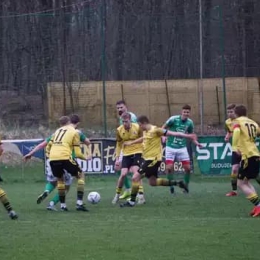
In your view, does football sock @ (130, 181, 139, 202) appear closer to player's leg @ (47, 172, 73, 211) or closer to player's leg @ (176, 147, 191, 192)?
player's leg @ (47, 172, 73, 211)

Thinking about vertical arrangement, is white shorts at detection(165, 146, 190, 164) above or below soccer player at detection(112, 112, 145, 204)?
below

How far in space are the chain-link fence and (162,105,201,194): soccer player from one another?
8077 millimetres

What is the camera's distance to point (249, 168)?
15.2 metres

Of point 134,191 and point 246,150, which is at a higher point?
point 246,150

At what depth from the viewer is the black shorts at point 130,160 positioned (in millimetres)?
18250

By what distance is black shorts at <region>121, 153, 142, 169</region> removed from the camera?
59.9 feet

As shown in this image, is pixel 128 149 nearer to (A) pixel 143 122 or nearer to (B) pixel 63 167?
(A) pixel 143 122

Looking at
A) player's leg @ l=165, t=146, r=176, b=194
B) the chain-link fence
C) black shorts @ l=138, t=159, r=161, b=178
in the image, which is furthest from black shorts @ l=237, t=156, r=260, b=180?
the chain-link fence

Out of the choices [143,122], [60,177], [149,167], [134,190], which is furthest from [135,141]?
[60,177]

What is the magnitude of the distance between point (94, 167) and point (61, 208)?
29.3 feet

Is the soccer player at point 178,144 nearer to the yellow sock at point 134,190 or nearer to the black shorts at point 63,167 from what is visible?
the yellow sock at point 134,190

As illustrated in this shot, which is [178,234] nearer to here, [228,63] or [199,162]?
[199,162]

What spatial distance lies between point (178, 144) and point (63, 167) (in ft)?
15.7

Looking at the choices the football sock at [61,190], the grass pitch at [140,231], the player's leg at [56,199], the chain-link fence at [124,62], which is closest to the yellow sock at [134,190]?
the grass pitch at [140,231]
